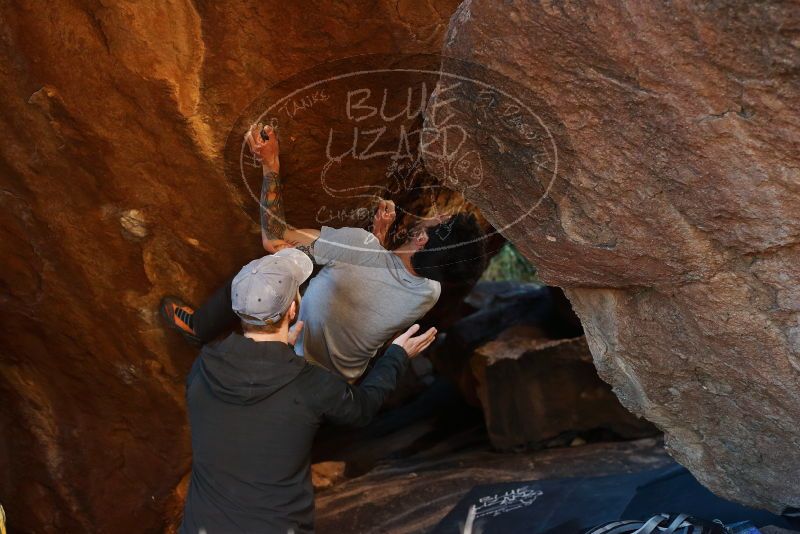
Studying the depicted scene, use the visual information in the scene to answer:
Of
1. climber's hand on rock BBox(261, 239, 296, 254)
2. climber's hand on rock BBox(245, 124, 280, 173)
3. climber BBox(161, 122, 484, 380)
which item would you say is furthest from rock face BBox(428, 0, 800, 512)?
climber's hand on rock BBox(261, 239, 296, 254)

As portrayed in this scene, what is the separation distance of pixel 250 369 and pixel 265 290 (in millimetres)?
197

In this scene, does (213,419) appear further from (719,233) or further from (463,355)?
(463,355)

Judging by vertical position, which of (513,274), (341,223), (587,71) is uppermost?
(587,71)

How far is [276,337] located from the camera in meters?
2.07

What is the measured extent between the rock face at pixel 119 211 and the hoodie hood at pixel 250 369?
756 mm

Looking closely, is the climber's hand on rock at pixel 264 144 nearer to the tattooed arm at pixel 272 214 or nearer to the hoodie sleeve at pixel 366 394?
the tattooed arm at pixel 272 214

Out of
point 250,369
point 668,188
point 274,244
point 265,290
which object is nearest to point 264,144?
point 274,244

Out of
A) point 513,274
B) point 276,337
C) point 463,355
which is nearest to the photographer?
point 276,337

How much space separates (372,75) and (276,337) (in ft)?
2.88

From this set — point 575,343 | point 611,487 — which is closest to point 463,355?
point 575,343

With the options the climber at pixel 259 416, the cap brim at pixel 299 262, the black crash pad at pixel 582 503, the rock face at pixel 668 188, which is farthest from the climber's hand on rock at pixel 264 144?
the black crash pad at pixel 582 503

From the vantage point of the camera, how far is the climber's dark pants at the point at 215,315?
2.83 metres

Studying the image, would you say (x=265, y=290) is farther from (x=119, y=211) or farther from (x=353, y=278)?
(x=119, y=211)

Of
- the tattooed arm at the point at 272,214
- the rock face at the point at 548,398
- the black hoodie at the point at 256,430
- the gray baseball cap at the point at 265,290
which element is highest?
the tattooed arm at the point at 272,214
